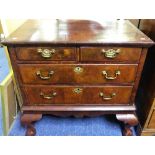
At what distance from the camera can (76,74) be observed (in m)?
0.95

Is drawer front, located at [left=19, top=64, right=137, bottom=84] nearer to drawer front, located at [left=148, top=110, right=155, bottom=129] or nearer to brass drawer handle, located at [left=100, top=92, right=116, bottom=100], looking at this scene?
brass drawer handle, located at [left=100, top=92, right=116, bottom=100]

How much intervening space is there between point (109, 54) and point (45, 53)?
1.02 ft

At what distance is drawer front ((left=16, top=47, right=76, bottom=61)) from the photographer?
87cm

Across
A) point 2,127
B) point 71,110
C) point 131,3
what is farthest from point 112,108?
point 131,3

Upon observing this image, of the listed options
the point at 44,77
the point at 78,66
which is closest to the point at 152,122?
the point at 78,66

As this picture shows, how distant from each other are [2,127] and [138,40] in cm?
109

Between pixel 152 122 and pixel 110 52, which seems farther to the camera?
pixel 152 122

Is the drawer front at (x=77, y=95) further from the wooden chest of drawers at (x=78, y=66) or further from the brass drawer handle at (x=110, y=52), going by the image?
the brass drawer handle at (x=110, y=52)

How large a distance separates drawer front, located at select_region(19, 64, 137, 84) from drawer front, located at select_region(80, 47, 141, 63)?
4cm

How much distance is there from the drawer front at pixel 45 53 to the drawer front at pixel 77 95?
0.61 ft

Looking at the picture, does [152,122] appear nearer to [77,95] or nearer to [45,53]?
[77,95]

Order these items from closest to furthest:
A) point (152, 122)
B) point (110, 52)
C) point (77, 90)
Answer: point (110, 52) < point (77, 90) < point (152, 122)

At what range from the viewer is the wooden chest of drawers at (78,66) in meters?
0.86

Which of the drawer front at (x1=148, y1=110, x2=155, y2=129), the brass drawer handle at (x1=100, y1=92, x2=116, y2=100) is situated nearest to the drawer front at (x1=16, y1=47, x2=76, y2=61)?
the brass drawer handle at (x1=100, y1=92, x2=116, y2=100)
